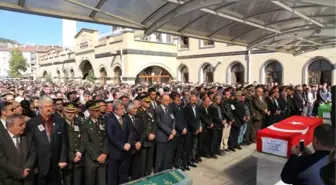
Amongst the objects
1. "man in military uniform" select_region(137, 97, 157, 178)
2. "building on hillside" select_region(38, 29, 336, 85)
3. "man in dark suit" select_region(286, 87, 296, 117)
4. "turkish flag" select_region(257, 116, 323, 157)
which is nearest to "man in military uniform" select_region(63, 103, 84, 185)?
"man in military uniform" select_region(137, 97, 157, 178)

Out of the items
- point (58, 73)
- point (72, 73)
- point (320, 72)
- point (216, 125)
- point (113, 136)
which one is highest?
point (58, 73)

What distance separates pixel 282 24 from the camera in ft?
27.1

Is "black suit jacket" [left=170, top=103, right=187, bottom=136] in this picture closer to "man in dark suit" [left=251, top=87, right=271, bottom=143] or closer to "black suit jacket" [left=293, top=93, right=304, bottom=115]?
"man in dark suit" [left=251, top=87, right=271, bottom=143]

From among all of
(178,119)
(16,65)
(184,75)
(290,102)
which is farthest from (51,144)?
(16,65)

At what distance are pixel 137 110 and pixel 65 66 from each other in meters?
38.5

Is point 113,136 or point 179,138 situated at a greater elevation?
point 113,136

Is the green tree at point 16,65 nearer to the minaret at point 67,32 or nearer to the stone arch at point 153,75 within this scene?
the minaret at point 67,32

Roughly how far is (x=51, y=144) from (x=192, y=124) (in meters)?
3.21

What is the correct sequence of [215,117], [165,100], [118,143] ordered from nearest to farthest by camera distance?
1. [118,143]
2. [165,100]
3. [215,117]

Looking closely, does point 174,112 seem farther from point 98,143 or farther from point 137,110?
point 98,143

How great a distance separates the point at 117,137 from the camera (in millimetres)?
4812

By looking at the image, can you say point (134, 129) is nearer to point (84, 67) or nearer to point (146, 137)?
point (146, 137)

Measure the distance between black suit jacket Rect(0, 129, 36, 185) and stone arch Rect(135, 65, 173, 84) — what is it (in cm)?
2397

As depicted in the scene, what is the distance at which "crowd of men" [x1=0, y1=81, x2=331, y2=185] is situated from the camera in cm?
381
